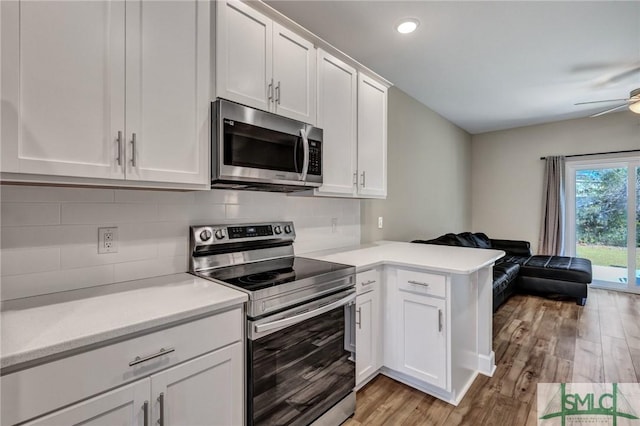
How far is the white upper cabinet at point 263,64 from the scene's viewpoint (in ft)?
5.22

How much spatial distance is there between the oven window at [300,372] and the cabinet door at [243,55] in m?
1.25

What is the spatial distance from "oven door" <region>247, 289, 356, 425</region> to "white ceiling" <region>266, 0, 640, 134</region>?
6.65ft

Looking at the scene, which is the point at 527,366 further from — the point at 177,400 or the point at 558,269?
the point at 177,400

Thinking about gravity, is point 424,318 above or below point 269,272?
below

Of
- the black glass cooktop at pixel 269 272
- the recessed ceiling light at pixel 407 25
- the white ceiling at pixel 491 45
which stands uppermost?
the white ceiling at pixel 491 45

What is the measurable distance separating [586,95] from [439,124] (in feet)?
5.80

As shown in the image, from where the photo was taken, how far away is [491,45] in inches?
107

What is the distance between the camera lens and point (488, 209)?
5.93 meters

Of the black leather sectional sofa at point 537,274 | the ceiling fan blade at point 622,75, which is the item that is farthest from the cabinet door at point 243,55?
the ceiling fan blade at point 622,75

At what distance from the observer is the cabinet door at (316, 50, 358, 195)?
218cm

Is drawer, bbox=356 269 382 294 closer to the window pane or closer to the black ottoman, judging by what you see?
the black ottoman

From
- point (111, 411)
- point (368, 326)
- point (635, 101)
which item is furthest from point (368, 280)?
point (635, 101)

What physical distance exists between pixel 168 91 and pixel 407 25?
1.92 meters

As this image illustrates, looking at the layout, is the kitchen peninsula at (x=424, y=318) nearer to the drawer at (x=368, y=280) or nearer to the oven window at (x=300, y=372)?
the drawer at (x=368, y=280)
